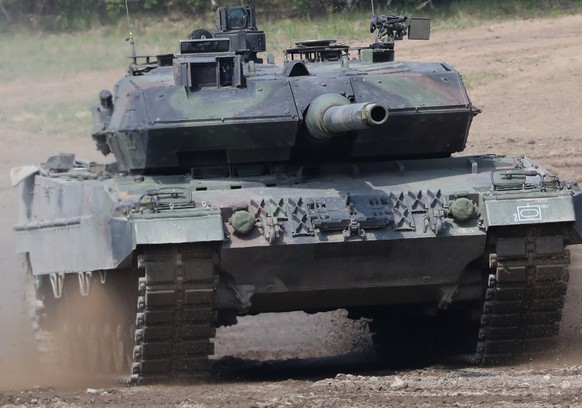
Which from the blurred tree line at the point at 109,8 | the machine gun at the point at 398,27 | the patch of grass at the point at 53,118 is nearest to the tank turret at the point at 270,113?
the machine gun at the point at 398,27

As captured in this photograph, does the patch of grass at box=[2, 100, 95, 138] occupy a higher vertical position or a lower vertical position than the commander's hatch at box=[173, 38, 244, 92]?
lower

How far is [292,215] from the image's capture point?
14.7 metres

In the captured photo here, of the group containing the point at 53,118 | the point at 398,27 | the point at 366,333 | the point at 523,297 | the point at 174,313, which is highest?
the point at 398,27

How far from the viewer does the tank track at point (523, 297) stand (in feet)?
49.0

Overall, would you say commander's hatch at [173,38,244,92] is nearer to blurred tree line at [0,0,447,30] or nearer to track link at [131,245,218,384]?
track link at [131,245,218,384]

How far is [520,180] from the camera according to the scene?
15.2 m

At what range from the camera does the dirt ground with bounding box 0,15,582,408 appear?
1343cm

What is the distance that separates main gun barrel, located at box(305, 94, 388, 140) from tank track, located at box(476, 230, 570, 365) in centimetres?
171

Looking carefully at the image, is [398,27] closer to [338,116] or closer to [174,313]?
[338,116]

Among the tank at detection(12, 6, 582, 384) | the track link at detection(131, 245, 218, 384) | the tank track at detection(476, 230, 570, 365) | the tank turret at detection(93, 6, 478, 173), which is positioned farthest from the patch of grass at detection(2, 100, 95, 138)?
the tank track at detection(476, 230, 570, 365)

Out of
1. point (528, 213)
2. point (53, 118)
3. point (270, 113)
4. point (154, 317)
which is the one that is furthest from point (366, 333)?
point (53, 118)

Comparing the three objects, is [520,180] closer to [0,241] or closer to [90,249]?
[90,249]

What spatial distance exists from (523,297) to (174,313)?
315 cm

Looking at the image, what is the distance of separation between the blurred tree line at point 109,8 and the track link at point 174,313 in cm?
1780
